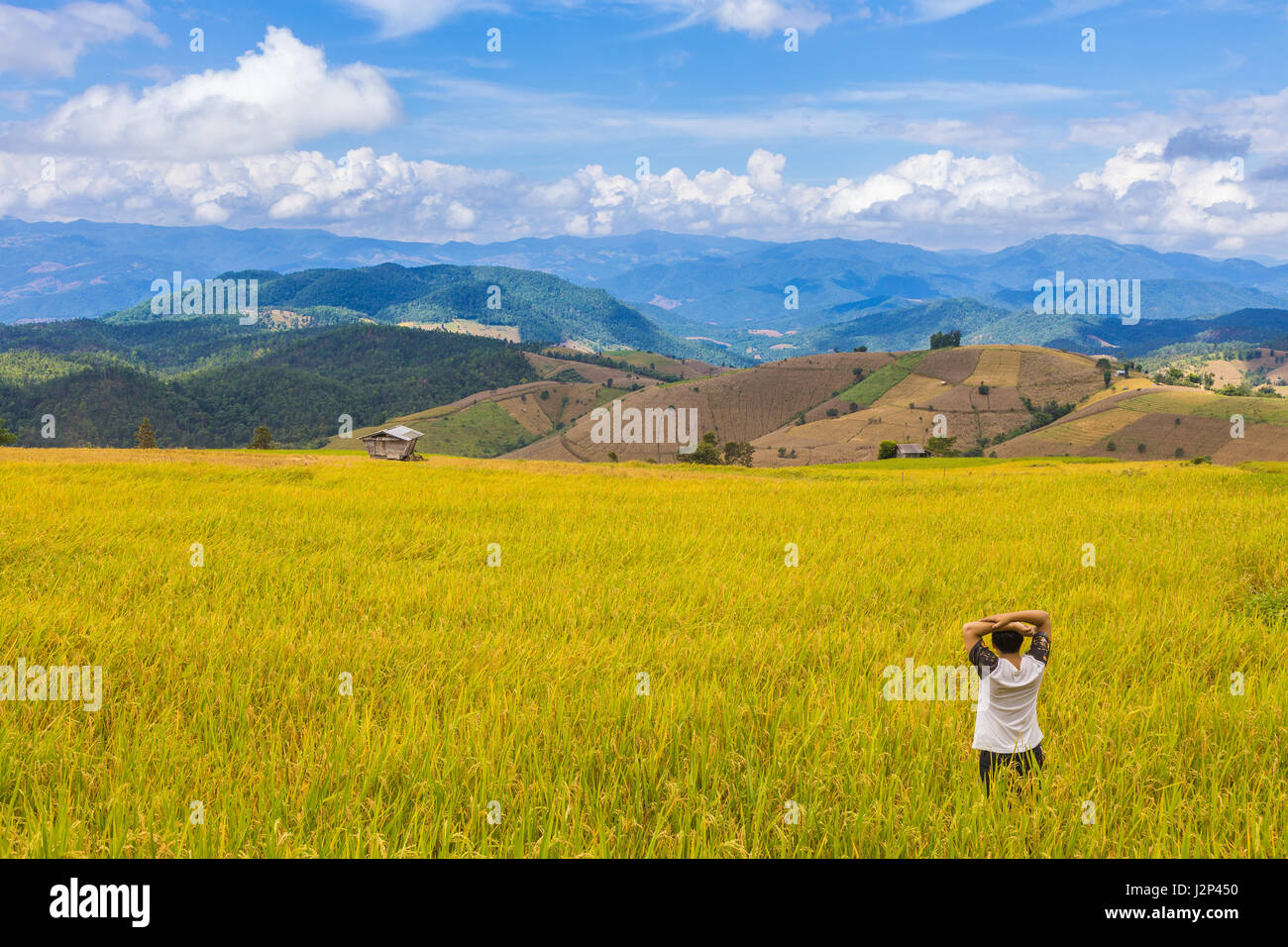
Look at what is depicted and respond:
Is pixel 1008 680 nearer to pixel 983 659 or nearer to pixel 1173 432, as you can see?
pixel 983 659

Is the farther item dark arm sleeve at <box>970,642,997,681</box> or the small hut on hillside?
the small hut on hillside

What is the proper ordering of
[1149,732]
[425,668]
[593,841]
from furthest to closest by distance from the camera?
1. [425,668]
2. [1149,732]
3. [593,841]

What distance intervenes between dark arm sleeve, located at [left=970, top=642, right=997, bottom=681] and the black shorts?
0.58 metres

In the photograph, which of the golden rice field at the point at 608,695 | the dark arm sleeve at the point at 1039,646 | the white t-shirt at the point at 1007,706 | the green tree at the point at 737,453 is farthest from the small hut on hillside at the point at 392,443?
the dark arm sleeve at the point at 1039,646

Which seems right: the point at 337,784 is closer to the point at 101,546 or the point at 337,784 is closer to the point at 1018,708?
the point at 1018,708

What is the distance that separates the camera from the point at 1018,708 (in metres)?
3.79

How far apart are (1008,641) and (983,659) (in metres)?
0.16

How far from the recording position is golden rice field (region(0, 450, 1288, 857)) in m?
3.72

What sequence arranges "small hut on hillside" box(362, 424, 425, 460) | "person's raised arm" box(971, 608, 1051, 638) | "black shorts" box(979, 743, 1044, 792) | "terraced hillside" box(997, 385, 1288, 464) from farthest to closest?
"terraced hillside" box(997, 385, 1288, 464) < "small hut on hillside" box(362, 424, 425, 460) < "black shorts" box(979, 743, 1044, 792) < "person's raised arm" box(971, 608, 1051, 638)

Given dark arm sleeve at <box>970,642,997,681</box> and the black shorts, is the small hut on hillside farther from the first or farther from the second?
dark arm sleeve at <box>970,642,997,681</box>

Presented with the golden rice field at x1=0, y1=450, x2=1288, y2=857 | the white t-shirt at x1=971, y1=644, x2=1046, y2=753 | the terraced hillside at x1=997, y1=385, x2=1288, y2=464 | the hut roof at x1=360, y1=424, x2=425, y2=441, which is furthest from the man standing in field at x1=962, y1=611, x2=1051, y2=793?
the terraced hillside at x1=997, y1=385, x2=1288, y2=464

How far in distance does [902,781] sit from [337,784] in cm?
346

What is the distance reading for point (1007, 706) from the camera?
380 centimetres
